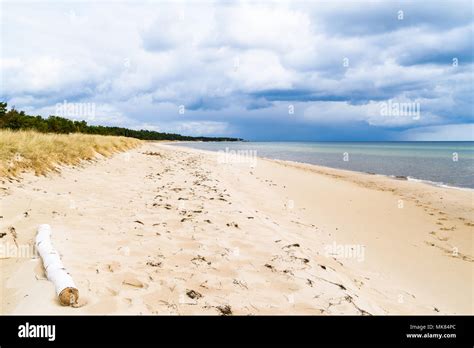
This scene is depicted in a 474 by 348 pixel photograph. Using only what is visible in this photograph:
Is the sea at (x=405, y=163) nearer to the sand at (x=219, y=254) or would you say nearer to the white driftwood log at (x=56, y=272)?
the sand at (x=219, y=254)

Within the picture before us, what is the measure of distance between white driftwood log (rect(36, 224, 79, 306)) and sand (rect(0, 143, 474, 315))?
97 mm

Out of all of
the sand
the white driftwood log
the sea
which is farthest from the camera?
the sea

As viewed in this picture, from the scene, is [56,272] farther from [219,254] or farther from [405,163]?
[405,163]

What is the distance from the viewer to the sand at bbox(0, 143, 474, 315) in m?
4.04

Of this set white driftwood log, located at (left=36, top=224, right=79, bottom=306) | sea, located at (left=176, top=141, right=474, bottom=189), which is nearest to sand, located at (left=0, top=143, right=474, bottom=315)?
white driftwood log, located at (left=36, top=224, right=79, bottom=306)

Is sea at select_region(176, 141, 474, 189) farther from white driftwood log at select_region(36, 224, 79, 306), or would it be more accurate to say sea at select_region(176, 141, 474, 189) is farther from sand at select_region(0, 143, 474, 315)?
white driftwood log at select_region(36, 224, 79, 306)

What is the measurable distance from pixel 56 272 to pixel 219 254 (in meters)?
2.50

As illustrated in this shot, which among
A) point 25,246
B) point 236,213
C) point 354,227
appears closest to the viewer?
point 25,246

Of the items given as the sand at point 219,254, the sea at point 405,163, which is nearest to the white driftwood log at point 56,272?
the sand at point 219,254

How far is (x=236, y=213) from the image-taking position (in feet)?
29.1

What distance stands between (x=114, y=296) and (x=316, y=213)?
848cm
